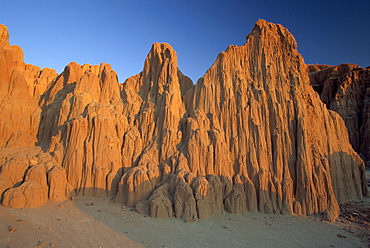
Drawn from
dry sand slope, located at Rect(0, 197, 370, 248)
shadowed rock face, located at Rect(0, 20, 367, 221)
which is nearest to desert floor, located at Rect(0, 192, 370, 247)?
dry sand slope, located at Rect(0, 197, 370, 248)

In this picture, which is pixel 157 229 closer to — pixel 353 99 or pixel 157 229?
pixel 157 229

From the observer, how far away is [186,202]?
17594 millimetres

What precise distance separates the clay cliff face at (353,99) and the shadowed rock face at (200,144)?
30983 mm

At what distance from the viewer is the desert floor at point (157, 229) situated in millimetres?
13453

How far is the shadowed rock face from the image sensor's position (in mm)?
18812

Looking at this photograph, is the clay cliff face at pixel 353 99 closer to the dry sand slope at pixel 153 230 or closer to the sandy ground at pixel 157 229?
the sandy ground at pixel 157 229

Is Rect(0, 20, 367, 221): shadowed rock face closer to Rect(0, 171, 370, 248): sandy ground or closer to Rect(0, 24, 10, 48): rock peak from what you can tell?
Rect(0, 171, 370, 248): sandy ground

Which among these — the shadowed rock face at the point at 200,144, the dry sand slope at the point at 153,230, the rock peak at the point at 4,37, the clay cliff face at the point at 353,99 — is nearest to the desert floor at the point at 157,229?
the dry sand slope at the point at 153,230

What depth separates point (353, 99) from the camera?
5259 centimetres

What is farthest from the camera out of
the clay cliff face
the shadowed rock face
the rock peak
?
the clay cliff face

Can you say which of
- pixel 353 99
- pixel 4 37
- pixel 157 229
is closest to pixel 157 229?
pixel 157 229

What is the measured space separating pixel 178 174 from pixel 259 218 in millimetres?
7098

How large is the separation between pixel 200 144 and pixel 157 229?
8447mm

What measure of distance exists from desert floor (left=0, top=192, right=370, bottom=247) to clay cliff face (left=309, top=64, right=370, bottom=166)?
125 ft
